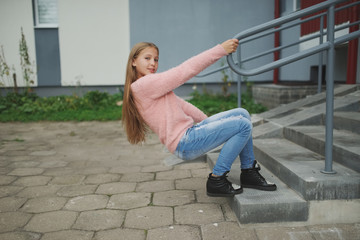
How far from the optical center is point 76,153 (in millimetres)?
3672

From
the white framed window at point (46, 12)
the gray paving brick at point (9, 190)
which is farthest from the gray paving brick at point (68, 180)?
the white framed window at point (46, 12)

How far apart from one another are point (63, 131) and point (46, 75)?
3.05 m

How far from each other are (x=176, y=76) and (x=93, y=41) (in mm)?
6050

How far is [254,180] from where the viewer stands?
2.04 meters

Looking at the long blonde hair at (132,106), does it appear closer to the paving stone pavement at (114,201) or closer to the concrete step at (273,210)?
the paving stone pavement at (114,201)

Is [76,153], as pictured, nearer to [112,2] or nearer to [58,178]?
[58,178]

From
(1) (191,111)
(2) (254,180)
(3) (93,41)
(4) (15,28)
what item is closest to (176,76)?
(1) (191,111)

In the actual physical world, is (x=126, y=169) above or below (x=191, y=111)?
below

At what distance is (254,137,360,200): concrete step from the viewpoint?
1.80 m

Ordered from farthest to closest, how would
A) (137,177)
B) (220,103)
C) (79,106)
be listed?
1. (79,106)
2. (220,103)
3. (137,177)

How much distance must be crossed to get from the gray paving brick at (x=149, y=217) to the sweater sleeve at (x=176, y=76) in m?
0.78

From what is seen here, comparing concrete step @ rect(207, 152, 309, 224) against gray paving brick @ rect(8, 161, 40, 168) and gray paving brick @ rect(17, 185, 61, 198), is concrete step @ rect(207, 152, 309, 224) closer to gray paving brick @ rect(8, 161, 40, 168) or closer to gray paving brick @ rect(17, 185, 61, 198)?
gray paving brick @ rect(17, 185, 61, 198)

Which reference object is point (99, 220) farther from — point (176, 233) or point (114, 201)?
point (176, 233)

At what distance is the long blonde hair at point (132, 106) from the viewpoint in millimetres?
1948
